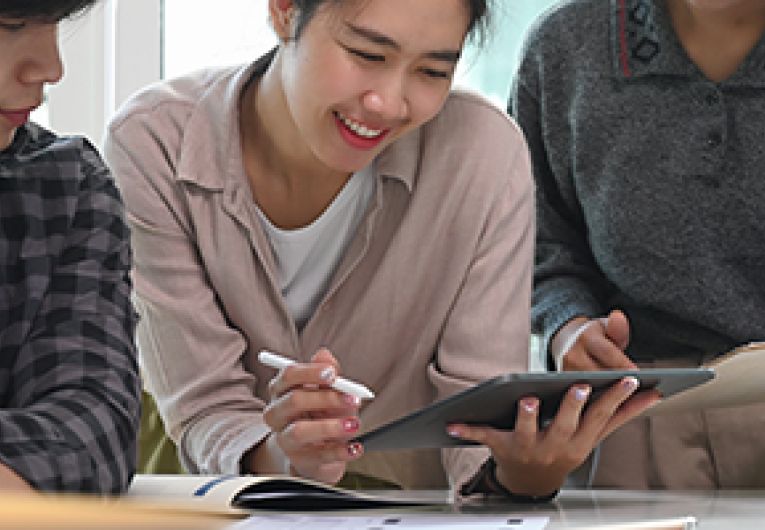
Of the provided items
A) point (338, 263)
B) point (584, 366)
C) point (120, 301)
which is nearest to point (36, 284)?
point (120, 301)

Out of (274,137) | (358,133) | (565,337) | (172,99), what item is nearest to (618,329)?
(565,337)

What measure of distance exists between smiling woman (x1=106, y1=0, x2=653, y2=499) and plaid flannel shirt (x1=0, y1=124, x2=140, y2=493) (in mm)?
257

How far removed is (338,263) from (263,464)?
27 cm

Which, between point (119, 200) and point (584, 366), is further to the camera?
point (584, 366)

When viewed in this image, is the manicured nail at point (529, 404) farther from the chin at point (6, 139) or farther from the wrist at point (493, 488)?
the chin at point (6, 139)

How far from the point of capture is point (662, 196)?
137cm

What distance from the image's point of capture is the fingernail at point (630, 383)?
90 centimetres

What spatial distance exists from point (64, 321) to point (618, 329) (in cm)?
59

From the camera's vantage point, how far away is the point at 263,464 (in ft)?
3.83

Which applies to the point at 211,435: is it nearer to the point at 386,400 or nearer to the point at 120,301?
the point at 386,400

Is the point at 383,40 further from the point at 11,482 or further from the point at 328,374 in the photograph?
the point at 11,482

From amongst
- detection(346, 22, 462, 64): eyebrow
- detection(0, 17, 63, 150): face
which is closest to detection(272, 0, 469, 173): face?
detection(346, 22, 462, 64): eyebrow

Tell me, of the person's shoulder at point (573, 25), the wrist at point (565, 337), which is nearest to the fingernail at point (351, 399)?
the wrist at point (565, 337)

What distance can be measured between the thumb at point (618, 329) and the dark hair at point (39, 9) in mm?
647
